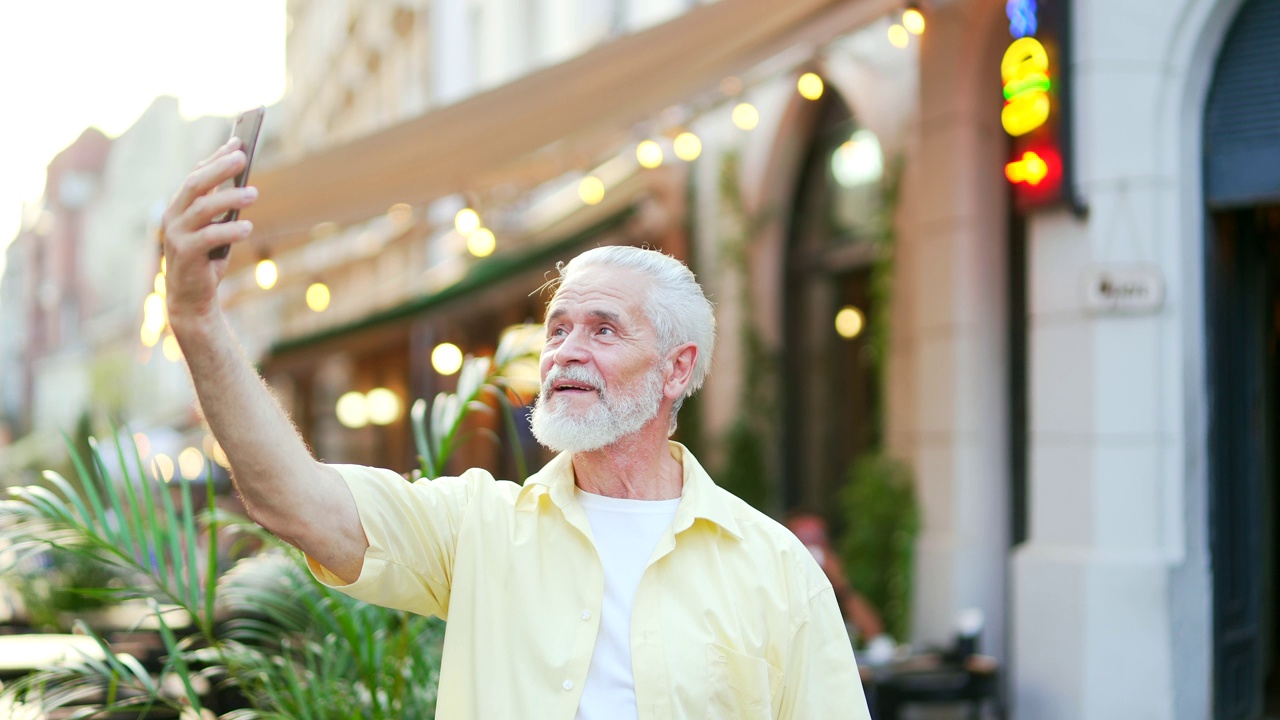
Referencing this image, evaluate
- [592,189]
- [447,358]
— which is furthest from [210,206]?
[592,189]

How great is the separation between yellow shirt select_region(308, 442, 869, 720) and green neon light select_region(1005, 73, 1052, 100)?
13.1 ft

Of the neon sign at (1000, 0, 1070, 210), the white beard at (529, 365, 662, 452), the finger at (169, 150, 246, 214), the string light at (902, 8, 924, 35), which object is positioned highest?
the string light at (902, 8, 924, 35)

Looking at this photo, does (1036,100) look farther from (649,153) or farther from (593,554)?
(593,554)

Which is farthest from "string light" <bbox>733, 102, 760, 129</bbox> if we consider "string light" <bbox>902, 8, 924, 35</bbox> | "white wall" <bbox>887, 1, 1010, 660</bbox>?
"string light" <bbox>902, 8, 924, 35</bbox>

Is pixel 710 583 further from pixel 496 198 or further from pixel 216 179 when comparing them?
pixel 496 198

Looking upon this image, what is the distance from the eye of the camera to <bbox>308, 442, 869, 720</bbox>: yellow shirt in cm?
192

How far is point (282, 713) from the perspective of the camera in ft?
9.78

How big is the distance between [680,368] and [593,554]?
466 mm

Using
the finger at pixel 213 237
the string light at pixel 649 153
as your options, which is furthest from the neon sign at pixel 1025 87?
the finger at pixel 213 237

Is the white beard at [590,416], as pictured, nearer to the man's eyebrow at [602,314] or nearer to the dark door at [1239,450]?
the man's eyebrow at [602,314]

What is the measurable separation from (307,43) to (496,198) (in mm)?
23064

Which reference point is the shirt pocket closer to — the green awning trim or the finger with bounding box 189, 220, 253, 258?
the finger with bounding box 189, 220, 253, 258

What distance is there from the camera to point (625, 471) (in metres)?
2.19

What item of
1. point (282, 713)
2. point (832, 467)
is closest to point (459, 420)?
point (282, 713)
